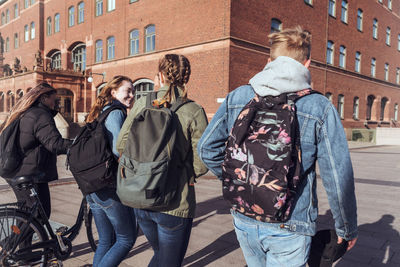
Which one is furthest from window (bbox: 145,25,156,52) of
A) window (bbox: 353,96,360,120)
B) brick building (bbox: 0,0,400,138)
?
window (bbox: 353,96,360,120)

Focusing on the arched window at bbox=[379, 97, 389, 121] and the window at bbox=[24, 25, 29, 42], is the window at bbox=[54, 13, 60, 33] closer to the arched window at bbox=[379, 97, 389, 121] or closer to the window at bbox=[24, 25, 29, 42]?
the window at bbox=[24, 25, 29, 42]

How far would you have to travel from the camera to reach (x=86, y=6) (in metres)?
26.1

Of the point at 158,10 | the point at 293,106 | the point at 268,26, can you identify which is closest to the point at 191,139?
the point at 293,106

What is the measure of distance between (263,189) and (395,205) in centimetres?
580

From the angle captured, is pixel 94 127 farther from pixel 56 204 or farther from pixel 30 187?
pixel 56 204

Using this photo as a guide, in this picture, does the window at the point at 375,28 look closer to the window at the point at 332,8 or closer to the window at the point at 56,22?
the window at the point at 332,8

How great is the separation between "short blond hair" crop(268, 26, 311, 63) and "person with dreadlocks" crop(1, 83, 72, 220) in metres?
1.96

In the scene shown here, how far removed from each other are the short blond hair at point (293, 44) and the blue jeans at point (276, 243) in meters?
0.84

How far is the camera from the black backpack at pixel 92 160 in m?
2.36

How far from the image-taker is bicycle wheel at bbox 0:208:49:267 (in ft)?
9.13

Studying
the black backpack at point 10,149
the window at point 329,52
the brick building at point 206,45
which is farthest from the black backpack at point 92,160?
the window at point 329,52

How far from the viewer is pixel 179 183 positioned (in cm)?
204

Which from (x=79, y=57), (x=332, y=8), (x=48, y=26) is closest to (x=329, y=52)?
(x=332, y=8)

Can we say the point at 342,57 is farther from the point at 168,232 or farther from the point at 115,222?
the point at 168,232
